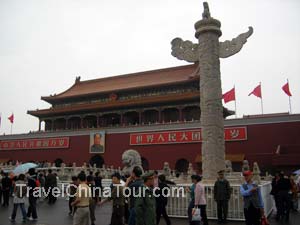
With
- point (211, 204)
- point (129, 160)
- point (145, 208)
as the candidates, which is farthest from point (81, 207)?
point (211, 204)

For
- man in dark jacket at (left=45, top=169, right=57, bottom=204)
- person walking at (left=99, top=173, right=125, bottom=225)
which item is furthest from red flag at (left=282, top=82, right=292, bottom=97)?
person walking at (left=99, top=173, right=125, bottom=225)

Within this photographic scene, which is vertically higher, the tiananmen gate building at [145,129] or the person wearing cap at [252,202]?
the tiananmen gate building at [145,129]

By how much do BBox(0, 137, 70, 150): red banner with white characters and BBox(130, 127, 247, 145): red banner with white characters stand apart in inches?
231

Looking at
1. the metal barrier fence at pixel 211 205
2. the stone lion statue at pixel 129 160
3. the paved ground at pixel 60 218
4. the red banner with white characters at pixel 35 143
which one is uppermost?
the red banner with white characters at pixel 35 143

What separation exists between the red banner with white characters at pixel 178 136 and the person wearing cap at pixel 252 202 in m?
13.9

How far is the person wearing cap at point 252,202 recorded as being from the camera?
5062 millimetres

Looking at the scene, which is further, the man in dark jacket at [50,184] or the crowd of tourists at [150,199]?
the man in dark jacket at [50,184]

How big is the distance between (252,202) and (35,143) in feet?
76.2

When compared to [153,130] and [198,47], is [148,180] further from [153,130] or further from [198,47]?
[153,130]

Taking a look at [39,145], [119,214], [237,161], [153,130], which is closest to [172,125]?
[153,130]

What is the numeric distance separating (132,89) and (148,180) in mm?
20923

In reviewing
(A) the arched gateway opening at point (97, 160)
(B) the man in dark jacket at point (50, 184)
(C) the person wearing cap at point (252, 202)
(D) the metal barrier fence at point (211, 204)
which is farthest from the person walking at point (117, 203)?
(A) the arched gateway opening at point (97, 160)

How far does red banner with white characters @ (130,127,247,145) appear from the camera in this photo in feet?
61.7

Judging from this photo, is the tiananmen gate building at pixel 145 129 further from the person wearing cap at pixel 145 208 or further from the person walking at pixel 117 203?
the person wearing cap at pixel 145 208
